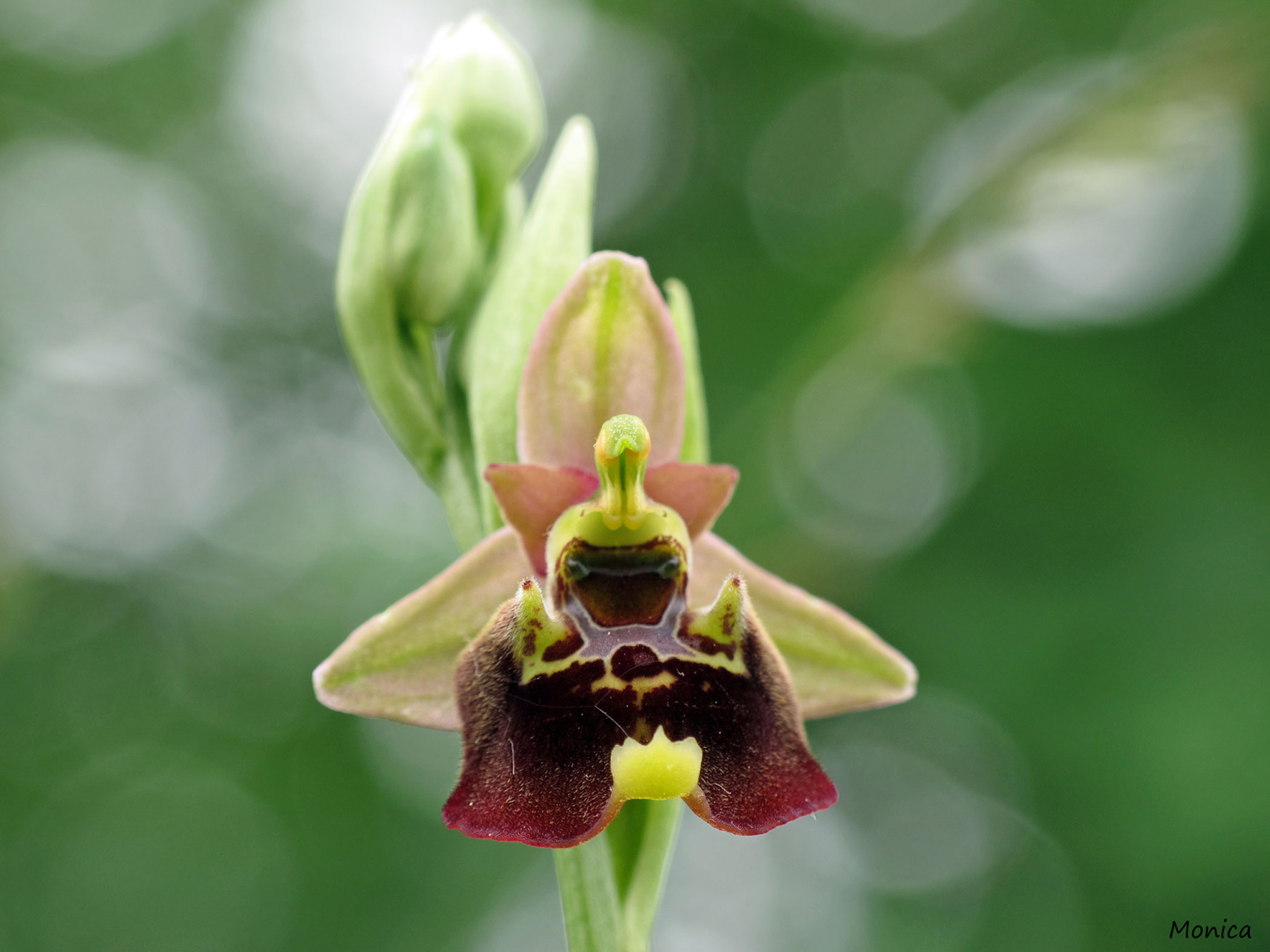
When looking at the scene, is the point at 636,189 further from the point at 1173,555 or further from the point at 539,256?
the point at 539,256

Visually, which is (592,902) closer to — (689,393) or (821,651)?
(821,651)

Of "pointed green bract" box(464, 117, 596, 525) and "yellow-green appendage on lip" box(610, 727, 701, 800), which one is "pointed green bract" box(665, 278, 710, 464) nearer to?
"pointed green bract" box(464, 117, 596, 525)

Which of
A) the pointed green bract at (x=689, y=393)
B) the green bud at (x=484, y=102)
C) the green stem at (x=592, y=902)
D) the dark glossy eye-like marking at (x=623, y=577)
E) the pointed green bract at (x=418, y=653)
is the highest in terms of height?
the green bud at (x=484, y=102)

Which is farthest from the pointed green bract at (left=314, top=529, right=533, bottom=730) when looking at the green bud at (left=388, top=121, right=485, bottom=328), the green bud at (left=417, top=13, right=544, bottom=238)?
the green bud at (left=417, top=13, right=544, bottom=238)

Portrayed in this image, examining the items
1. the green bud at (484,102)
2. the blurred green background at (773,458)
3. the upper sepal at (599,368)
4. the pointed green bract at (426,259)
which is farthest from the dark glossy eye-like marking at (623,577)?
the blurred green background at (773,458)

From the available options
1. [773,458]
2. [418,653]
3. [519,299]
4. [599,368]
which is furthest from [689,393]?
[773,458]

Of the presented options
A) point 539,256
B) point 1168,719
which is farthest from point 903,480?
point 539,256

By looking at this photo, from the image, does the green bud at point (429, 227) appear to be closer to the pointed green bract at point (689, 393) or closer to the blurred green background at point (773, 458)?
the pointed green bract at point (689, 393)
